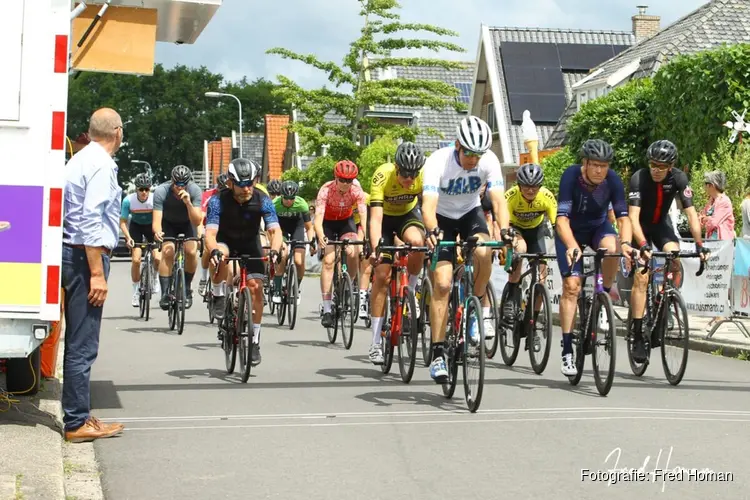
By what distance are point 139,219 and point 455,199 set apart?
8828 mm

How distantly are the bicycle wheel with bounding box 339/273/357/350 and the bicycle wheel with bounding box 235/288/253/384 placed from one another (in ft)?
10.6

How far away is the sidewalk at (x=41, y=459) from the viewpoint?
239 inches

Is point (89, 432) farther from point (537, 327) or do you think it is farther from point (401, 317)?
point (537, 327)

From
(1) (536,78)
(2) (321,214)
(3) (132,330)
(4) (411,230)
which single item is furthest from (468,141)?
(1) (536,78)

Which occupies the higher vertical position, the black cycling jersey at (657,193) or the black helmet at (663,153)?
the black helmet at (663,153)

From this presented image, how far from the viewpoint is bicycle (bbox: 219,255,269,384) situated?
1085 cm

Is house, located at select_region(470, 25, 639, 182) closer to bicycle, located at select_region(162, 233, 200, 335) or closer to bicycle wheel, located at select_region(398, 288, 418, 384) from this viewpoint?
bicycle, located at select_region(162, 233, 200, 335)

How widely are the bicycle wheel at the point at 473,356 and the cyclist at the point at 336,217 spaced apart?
5.50 meters

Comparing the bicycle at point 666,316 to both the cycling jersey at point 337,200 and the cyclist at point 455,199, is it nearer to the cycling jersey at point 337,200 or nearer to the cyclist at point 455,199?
the cyclist at point 455,199

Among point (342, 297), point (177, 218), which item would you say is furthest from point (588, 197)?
point (177, 218)

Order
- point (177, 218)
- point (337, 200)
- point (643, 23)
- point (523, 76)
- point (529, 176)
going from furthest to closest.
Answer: point (643, 23)
point (523, 76)
point (177, 218)
point (337, 200)
point (529, 176)

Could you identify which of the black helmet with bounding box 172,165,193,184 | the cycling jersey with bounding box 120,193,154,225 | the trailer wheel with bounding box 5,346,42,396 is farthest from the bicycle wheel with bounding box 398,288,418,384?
the cycling jersey with bounding box 120,193,154,225

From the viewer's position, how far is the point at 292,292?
17.2 m

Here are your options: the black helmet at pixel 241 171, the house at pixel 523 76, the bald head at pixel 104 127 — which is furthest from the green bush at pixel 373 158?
the bald head at pixel 104 127
